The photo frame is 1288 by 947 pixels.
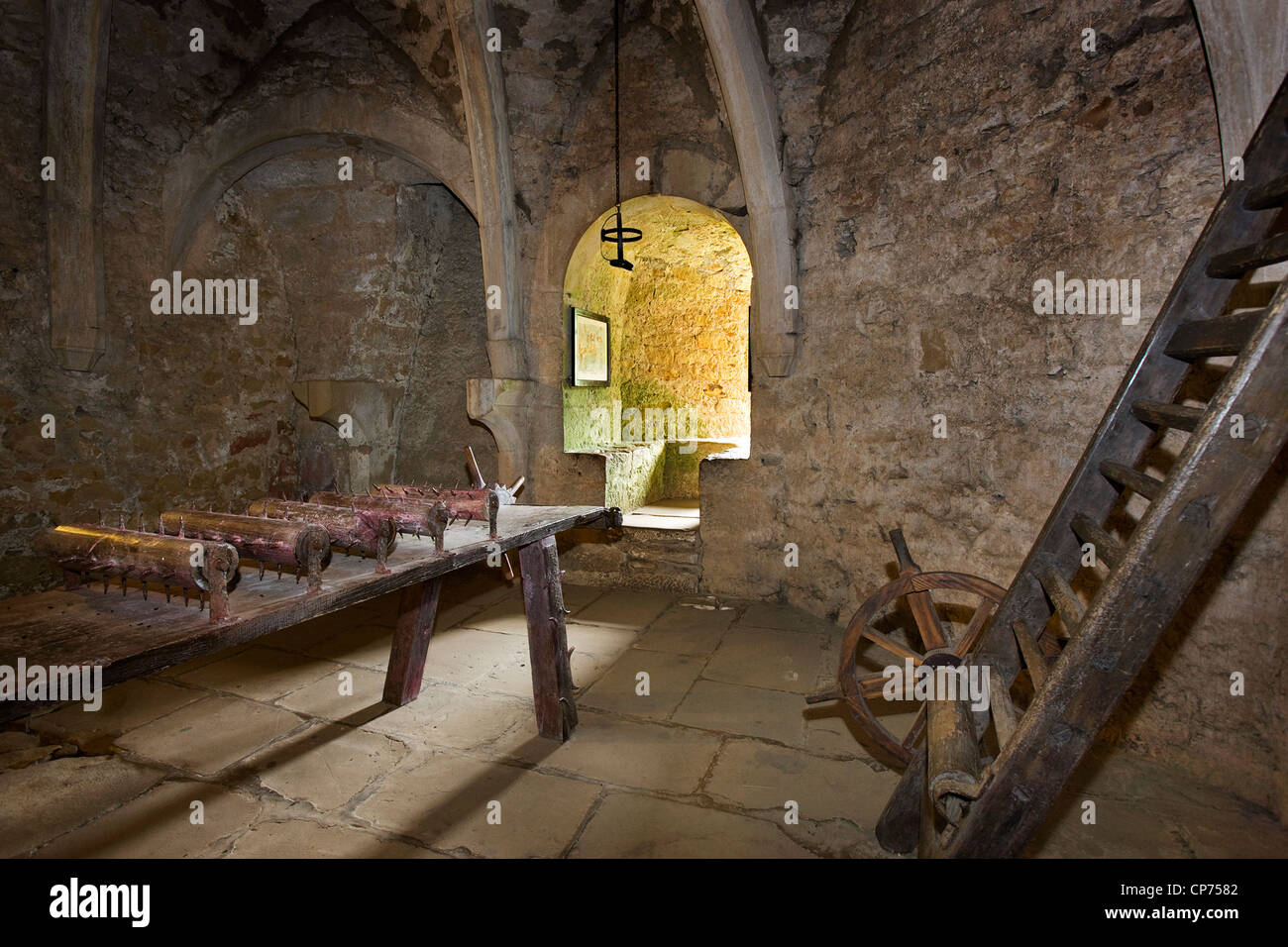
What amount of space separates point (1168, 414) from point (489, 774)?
269 centimetres

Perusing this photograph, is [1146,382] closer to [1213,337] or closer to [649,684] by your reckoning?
[1213,337]

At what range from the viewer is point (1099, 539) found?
1.74 metres

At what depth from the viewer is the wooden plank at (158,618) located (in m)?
1.44

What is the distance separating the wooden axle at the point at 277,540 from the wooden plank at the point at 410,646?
1.40m

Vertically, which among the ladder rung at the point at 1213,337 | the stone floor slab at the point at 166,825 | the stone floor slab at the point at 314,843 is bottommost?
the stone floor slab at the point at 314,843

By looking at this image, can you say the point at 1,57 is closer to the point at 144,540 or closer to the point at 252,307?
the point at 252,307

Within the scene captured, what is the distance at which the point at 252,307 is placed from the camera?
5.76 metres

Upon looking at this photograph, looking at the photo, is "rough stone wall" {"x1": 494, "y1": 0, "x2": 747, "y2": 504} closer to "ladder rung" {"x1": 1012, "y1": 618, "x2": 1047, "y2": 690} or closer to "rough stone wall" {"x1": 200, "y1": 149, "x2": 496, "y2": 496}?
"rough stone wall" {"x1": 200, "y1": 149, "x2": 496, "y2": 496}

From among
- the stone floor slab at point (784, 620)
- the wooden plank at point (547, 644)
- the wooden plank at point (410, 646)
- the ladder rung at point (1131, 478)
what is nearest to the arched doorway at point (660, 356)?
the stone floor slab at point (784, 620)

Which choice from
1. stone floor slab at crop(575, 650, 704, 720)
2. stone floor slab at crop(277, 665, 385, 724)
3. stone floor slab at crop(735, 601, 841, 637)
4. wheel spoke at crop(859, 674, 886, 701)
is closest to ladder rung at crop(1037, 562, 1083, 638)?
wheel spoke at crop(859, 674, 886, 701)

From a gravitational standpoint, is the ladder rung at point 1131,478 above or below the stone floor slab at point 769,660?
above

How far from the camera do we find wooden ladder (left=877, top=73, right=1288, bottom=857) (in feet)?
4.33

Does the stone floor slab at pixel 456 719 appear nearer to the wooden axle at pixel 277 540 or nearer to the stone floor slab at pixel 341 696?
the stone floor slab at pixel 341 696

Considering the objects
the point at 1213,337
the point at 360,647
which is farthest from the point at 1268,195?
the point at 360,647
